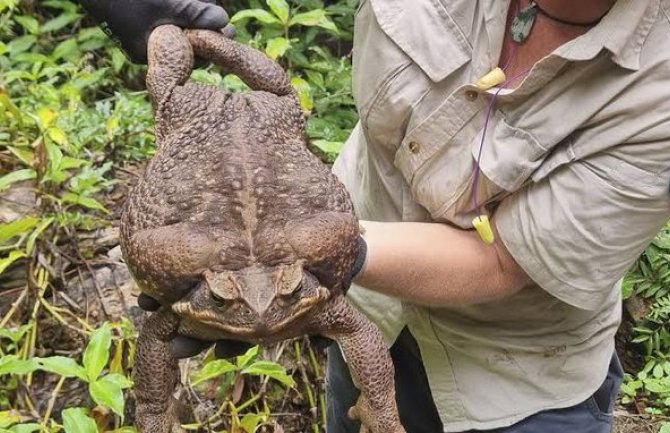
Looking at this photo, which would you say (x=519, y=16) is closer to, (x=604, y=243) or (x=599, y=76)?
(x=599, y=76)

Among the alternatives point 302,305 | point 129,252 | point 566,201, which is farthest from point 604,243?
point 129,252

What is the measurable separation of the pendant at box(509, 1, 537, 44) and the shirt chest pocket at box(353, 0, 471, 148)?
10cm

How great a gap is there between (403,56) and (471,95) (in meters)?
0.17

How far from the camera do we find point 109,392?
188 cm

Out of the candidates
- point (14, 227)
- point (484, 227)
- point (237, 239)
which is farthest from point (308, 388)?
point (237, 239)

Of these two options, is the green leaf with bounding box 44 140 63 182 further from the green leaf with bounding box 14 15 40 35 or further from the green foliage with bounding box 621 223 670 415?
the green foliage with bounding box 621 223 670 415

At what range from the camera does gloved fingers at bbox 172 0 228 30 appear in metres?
1.89

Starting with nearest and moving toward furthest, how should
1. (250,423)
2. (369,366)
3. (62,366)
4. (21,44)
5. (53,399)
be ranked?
(369,366) < (62,366) < (250,423) < (53,399) < (21,44)

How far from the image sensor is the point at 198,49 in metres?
1.92

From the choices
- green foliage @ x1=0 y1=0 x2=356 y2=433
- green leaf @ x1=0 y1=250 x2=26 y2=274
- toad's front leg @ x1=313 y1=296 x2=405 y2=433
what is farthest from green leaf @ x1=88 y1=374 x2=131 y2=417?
green leaf @ x1=0 y1=250 x2=26 y2=274

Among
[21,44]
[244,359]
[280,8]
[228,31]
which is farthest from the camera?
[21,44]

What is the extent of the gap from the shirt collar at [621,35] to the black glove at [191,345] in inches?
31.2

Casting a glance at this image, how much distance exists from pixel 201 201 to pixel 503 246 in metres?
0.75

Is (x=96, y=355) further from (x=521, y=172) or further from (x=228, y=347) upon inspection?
(x=521, y=172)
